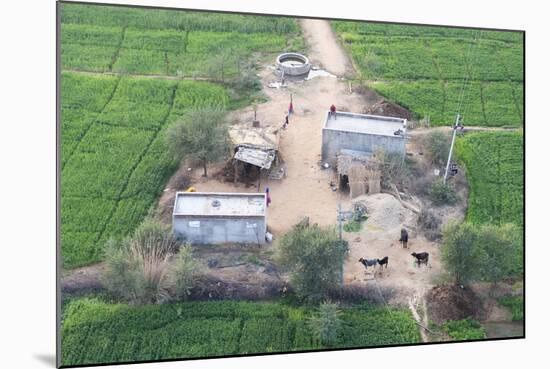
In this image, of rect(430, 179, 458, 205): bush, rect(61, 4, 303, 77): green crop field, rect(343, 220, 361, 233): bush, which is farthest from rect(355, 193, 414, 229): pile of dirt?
rect(61, 4, 303, 77): green crop field

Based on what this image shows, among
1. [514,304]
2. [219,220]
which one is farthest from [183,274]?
[514,304]

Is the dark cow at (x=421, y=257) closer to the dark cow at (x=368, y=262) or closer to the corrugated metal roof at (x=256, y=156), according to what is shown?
the dark cow at (x=368, y=262)

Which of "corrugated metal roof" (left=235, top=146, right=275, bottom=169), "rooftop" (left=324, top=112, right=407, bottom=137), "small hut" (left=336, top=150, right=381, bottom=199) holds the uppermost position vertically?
"rooftop" (left=324, top=112, right=407, bottom=137)

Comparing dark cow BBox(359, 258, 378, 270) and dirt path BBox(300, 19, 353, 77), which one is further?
dirt path BBox(300, 19, 353, 77)

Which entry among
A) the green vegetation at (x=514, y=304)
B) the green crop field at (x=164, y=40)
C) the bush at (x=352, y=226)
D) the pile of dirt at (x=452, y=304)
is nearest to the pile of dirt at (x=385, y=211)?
the bush at (x=352, y=226)

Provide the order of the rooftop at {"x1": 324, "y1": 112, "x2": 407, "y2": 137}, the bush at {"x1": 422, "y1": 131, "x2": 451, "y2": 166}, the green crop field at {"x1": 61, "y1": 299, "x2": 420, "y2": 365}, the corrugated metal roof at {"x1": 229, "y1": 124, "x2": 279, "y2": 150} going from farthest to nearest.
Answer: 1. the bush at {"x1": 422, "y1": 131, "x2": 451, "y2": 166}
2. the rooftop at {"x1": 324, "y1": 112, "x2": 407, "y2": 137}
3. the corrugated metal roof at {"x1": 229, "y1": 124, "x2": 279, "y2": 150}
4. the green crop field at {"x1": 61, "y1": 299, "x2": 420, "y2": 365}

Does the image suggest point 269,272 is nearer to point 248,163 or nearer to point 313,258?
point 313,258

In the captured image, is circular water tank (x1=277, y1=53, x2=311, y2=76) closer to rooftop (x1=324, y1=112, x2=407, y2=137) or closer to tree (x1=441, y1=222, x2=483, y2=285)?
rooftop (x1=324, y1=112, x2=407, y2=137)
